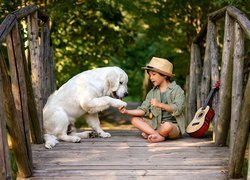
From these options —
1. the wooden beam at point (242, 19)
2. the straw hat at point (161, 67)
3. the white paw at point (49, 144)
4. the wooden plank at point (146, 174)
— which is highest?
the wooden beam at point (242, 19)

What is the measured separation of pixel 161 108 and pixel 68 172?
5.62 ft

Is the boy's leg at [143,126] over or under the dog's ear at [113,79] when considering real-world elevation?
under

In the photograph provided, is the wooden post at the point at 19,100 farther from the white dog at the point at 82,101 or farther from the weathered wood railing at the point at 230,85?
the weathered wood railing at the point at 230,85

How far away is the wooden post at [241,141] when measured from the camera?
13.1ft

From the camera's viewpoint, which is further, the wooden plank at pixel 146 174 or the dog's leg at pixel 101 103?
the dog's leg at pixel 101 103

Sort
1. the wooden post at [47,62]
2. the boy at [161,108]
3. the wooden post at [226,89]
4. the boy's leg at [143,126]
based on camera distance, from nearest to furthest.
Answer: the wooden post at [226,89] < the boy at [161,108] < the boy's leg at [143,126] < the wooden post at [47,62]

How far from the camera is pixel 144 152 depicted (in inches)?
201

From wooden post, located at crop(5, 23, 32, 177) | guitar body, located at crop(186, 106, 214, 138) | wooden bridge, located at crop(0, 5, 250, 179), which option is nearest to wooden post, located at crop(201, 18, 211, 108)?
wooden bridge, located at crop(0, 5, 250, 179)

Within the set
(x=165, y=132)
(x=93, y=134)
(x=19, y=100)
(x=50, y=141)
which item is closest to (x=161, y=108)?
(x=165, y=132)

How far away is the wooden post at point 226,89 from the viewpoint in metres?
4.94

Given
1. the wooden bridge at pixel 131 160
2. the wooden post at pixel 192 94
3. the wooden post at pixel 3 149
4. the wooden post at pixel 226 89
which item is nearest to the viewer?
the wooden post at pixel 3 149

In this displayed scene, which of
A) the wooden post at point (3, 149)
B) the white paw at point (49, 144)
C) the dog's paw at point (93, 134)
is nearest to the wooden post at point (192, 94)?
the dog's paw at point (93, 134)

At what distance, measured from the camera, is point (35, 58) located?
567 cm

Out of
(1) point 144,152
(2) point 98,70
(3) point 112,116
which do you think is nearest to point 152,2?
(3) point 112,116
